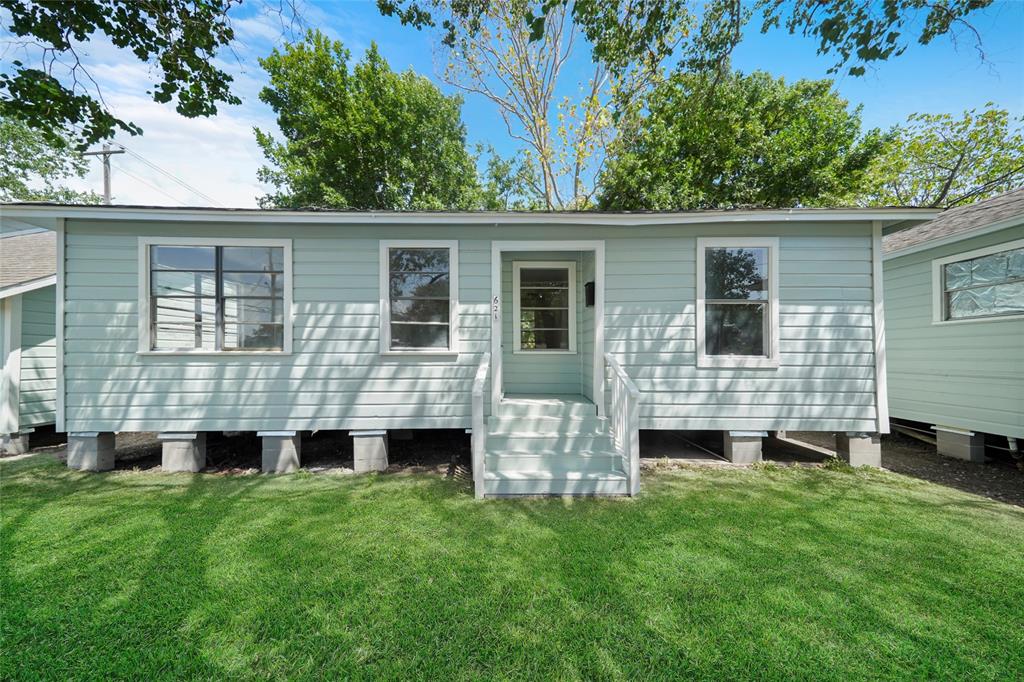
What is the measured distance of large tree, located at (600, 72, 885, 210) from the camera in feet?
36.7

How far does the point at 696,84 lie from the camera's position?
583cm

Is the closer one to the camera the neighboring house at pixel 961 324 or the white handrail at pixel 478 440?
the white handrail at pixel 478 440

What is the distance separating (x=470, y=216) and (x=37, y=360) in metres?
7.35

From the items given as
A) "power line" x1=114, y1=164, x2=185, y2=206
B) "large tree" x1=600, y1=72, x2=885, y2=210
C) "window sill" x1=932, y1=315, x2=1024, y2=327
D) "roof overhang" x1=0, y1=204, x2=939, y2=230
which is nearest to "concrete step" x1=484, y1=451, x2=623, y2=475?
"roof overhang" x1=0, y1=204, x2=939, y2=230

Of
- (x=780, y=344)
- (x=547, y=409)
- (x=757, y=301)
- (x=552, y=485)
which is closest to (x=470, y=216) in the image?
(x=547, y=409)

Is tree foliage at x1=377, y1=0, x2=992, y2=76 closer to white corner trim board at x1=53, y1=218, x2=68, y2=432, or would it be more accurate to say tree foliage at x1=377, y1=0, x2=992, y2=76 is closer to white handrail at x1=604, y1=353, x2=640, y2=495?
white handrail at x1=604, y1=353, x2=640, y2=495

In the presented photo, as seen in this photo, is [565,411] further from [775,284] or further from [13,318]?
[13,318]

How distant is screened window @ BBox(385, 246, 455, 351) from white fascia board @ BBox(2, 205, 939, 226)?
448mm

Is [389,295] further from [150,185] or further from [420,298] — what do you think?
[150,185]

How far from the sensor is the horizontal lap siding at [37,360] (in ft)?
19.1

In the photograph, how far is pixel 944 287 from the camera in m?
5.52

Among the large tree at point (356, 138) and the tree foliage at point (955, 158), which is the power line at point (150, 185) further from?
the tree foliage at point (955, 158)

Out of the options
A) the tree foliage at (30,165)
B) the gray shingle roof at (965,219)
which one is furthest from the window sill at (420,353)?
A: the tree foliage at (30,165)

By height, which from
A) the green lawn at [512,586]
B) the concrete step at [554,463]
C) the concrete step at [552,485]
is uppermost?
the concrete step at [554,463]
